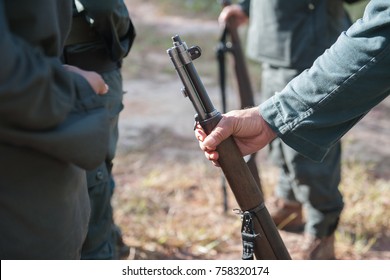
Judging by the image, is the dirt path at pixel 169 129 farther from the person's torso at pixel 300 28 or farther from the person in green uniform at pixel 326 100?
the person in green uniform at pixel 326 100

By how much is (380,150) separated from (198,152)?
1.49 m

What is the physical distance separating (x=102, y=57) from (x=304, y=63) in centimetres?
118

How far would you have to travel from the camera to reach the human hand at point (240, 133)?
1962mm

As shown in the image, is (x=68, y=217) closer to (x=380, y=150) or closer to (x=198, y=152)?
(x=198, y=152)

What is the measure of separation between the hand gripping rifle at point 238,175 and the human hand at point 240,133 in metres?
0.02

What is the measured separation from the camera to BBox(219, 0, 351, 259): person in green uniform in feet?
10.7

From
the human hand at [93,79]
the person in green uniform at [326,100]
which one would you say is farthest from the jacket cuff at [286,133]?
the human hand at [93,79]

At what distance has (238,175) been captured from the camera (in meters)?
2.00

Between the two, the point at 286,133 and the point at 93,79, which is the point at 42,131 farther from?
the point at 286,133

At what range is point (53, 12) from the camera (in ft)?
5.02

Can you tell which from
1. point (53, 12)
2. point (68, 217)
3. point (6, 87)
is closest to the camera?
point (6, 87)

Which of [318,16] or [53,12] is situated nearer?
[53,12]

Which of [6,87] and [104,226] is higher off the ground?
[6,87]
